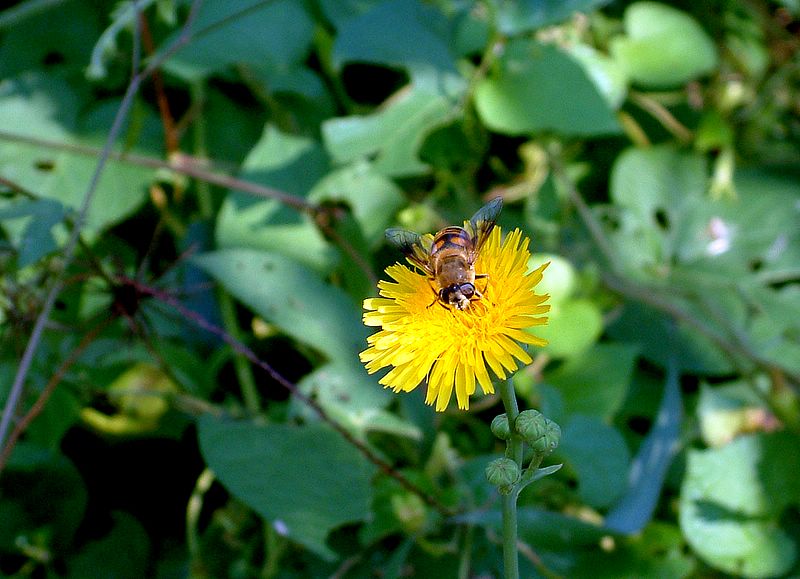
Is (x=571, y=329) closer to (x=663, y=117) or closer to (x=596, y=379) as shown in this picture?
(x=596, y=379)

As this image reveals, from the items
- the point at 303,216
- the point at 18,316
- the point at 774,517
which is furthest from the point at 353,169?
the point at 774,517

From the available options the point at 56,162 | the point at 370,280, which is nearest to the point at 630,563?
the point at 370,280

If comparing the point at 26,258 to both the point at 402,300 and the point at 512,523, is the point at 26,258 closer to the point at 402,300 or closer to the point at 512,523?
the point at 402,300

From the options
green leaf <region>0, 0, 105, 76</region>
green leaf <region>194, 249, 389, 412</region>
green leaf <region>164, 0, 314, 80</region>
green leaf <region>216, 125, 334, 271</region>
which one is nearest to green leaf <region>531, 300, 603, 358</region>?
green leaf <region>194, 249, 389, 412</region>

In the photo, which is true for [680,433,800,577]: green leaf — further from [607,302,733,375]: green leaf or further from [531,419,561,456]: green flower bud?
[531,419,561,456]: green flower bud

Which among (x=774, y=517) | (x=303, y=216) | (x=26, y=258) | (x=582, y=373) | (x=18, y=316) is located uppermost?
(x=26, y=258)

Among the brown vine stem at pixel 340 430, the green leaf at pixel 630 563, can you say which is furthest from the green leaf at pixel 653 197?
the brown vine stem at pixel 340 430

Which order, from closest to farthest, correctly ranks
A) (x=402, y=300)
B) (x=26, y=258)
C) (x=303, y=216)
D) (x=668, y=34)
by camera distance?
(x=402, y=300)
(x=26, y=258)
(x=303, y=216)
(x=668, y=34)
